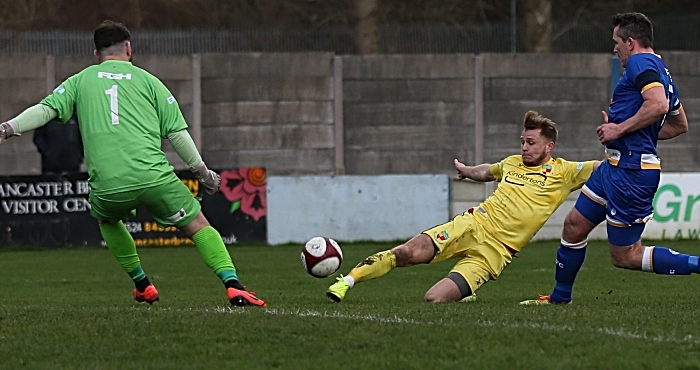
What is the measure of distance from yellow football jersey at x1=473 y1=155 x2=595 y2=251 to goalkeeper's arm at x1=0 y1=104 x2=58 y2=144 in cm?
326

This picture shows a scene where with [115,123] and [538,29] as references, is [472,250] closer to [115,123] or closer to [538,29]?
[115,123]

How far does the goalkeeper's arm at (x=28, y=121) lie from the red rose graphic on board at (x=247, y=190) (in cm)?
1187

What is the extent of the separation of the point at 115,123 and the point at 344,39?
61.1 feet

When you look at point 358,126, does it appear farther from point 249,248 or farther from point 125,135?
point 125,135

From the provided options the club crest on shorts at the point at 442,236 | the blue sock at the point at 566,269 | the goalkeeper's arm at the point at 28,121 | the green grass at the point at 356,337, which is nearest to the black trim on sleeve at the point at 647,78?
the blue sock at the point at 566,269

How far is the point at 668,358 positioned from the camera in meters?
5.28

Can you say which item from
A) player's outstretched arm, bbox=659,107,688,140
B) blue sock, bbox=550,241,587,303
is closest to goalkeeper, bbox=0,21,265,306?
blue sock, bbox=550,241,587,303

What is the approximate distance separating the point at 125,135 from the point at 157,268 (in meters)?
8.30

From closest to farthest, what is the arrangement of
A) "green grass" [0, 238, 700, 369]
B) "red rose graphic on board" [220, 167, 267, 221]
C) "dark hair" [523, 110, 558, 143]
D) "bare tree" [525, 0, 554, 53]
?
"green grass" [0, 238, 700, 369] < "dark hair" [523, 110, 558, 143] < "red rose graphic on board" [220, 167, 267, 221] < "bare tree" [525, 0, 554, 53]

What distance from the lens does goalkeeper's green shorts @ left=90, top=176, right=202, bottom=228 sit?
726cm

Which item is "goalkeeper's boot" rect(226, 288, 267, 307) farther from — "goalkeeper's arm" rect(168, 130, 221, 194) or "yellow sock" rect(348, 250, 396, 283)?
"yellow sock" rect(348, 250, 396, 283)

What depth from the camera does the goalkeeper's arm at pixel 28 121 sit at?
276 inches

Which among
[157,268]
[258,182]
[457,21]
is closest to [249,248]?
[258,182]

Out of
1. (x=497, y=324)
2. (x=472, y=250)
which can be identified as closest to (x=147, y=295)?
(x=472, y=250)
